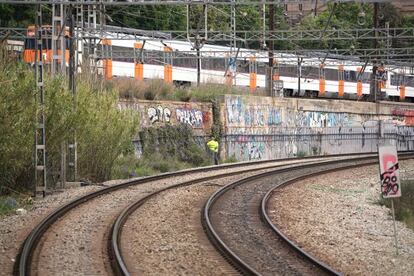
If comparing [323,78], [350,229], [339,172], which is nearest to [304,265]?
[350,229]

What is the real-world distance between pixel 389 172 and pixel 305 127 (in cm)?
3640

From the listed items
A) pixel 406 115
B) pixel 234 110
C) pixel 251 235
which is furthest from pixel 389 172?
pixel 406 115

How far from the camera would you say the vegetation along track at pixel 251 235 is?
37.8 ft

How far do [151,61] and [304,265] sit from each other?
123ft

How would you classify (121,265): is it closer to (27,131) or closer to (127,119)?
(27,131)

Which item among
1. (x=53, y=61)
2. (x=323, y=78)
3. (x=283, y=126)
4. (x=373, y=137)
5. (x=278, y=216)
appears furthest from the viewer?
(x=323, y=78)

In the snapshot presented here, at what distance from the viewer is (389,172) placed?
13.8 m

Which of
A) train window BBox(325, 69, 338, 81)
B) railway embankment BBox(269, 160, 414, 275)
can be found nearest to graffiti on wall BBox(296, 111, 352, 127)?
train window BBox(325, 69, 338, 81)

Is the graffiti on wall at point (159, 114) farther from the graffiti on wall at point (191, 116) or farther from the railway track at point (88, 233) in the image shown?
the railway track at point (88, 233)

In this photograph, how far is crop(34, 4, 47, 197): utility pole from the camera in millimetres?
20844

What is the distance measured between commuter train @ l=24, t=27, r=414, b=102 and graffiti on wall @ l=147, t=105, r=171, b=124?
314 cm

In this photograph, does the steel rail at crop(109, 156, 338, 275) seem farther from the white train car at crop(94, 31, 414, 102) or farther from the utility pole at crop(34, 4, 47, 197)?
the white train car at crop(94, 31, 414, 102)

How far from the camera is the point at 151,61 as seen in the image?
158 ft

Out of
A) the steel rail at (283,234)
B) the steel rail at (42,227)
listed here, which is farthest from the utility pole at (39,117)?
the steel rail at (283,234)
